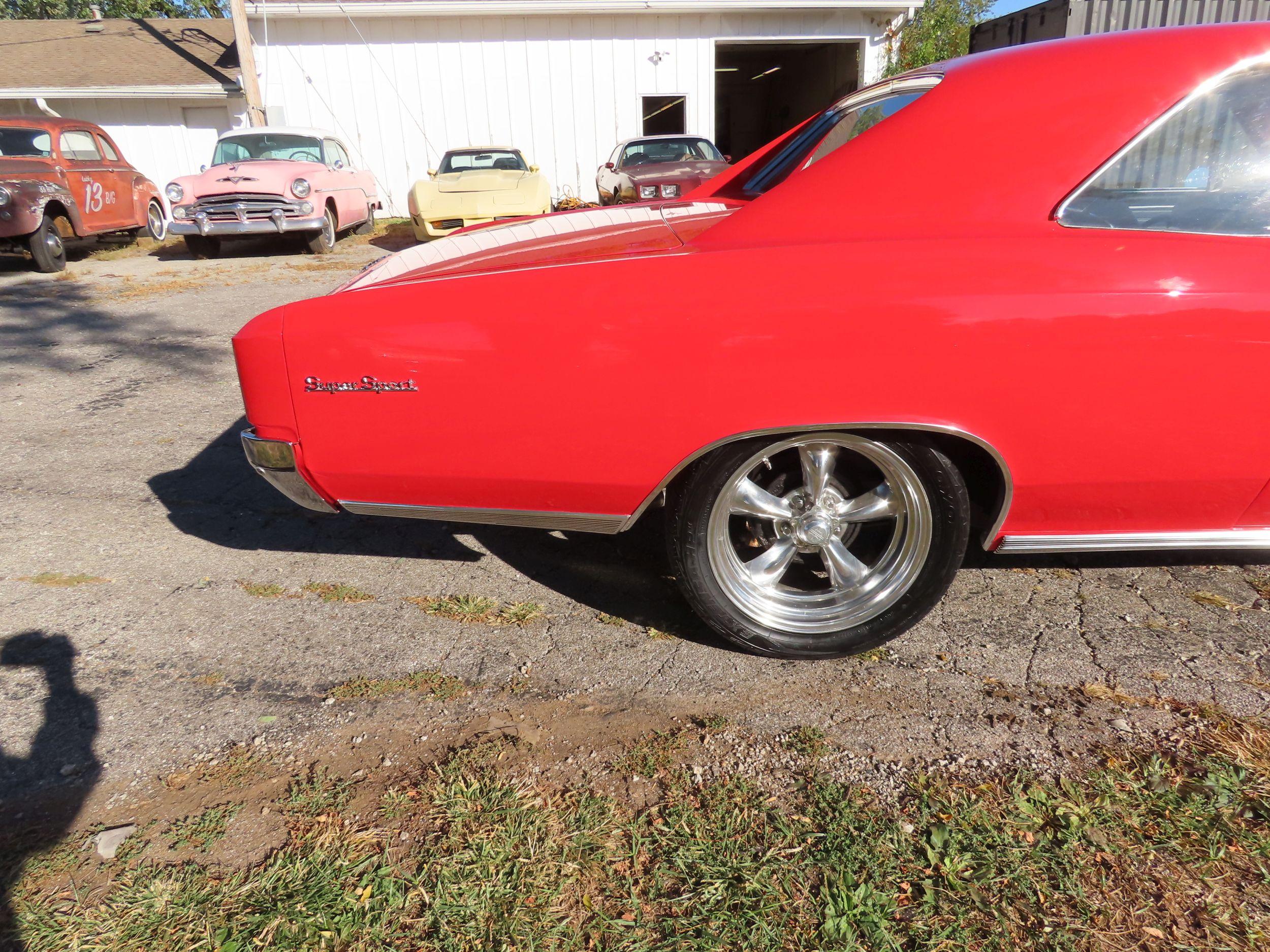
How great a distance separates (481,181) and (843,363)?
9685 millimetres

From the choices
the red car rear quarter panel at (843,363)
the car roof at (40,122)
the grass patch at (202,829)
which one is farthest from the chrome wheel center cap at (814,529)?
the car roof at (40,122)

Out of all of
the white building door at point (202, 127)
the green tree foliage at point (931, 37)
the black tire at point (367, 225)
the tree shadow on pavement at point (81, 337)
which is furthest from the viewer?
the white building door at point (202, 127)

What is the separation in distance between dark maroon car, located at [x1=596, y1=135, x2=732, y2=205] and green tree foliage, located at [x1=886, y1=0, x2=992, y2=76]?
6.22 meters

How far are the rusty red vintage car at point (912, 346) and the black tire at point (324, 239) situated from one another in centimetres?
1012

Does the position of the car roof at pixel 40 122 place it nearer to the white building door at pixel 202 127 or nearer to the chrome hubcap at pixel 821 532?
the white building door at pixel 202 127

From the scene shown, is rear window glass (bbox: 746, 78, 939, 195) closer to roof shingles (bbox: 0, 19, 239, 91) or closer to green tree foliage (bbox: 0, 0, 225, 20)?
roof shingles (bbox: 0, 19, 239, 91)

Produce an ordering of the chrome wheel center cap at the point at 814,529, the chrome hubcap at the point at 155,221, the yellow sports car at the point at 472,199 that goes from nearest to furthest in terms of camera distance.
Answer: the chrome wheel center cap at the point at 814,529
the yellow sports car at the point at 472,199
the chrome hubcap at the point at 155,221

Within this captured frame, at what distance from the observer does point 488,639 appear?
2705 millimetres

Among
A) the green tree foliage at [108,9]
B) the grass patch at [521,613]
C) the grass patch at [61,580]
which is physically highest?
the green tree foliage at [108,9]

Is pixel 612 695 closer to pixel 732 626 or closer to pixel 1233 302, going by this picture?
pixel 732 626

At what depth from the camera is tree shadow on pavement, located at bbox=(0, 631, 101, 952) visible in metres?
1.84

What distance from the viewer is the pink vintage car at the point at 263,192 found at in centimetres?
1101

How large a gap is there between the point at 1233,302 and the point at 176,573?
3447 mm

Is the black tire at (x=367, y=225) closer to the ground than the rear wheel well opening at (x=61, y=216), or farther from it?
closer to the ground
